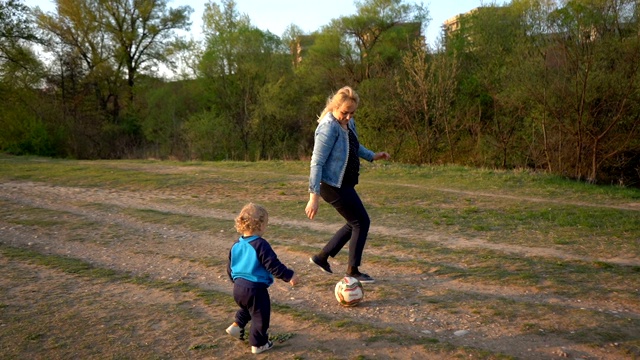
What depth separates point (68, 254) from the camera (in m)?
7.67

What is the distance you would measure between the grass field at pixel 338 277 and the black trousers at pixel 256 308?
18 cm

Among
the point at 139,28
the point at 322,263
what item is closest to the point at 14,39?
the point at 139,28

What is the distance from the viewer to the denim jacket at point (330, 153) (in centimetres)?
571

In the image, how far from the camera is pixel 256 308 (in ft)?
14.4

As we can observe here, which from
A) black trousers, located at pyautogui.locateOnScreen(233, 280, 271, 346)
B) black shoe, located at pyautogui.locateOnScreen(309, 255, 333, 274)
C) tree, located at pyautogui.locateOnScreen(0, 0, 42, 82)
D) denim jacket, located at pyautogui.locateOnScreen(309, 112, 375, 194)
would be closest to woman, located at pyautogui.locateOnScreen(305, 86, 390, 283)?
denim jacket, located at pyautogui.locateOnScreen(309, 112, 375, 194)

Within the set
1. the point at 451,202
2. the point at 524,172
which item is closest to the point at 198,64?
the point at 524,172

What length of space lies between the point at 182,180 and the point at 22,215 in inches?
208

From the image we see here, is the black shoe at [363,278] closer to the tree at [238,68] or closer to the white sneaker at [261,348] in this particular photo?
the white sneaker at [261,348]

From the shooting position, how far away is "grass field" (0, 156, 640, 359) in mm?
4484

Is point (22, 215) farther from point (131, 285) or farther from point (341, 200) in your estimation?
point (341, 200)

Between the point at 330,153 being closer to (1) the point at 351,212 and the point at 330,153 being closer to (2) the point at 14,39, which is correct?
(1) the point at 351,212

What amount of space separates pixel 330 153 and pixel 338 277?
1502mm

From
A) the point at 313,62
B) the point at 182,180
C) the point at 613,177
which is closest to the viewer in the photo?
the point at 182,180

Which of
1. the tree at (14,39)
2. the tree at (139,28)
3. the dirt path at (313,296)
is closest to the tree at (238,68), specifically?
the tree at (139,28)
